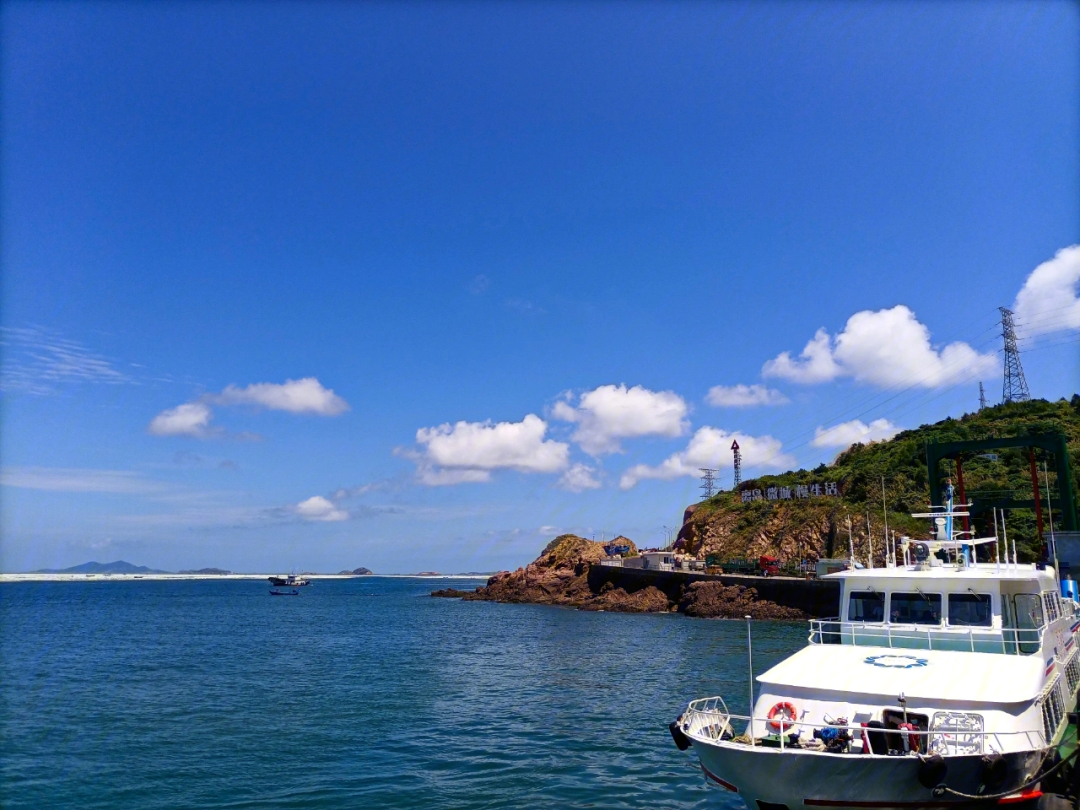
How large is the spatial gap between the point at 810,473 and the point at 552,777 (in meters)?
100

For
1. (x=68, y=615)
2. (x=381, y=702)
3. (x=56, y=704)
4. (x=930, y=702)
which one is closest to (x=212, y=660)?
(x=56, y=704)

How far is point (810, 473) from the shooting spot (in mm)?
110062

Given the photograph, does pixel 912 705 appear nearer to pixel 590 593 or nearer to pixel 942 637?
pixel 942 637

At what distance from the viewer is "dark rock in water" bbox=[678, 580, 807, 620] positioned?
60.8m

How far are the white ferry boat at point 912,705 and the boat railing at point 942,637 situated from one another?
0.03 m

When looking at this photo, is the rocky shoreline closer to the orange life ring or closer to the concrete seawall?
the concrete seawall

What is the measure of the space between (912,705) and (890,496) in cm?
7499

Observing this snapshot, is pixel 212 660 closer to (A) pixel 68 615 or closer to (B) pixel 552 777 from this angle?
(B) pixel 552 777

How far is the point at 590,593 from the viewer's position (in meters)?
89.8

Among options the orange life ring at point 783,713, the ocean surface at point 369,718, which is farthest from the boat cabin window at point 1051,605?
the ocean surface at point 369,718

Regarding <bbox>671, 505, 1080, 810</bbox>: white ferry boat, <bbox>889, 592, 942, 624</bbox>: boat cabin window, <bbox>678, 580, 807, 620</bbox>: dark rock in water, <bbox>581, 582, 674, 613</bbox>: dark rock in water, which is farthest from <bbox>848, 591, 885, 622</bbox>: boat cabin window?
<bbox>581, 582, 674, 613</bbox>: dark rock in water

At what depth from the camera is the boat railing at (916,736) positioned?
12.8 metres

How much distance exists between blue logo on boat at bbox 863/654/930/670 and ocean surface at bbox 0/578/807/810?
4.97 metres

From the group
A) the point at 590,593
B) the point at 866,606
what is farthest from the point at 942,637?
the point at 590,593
